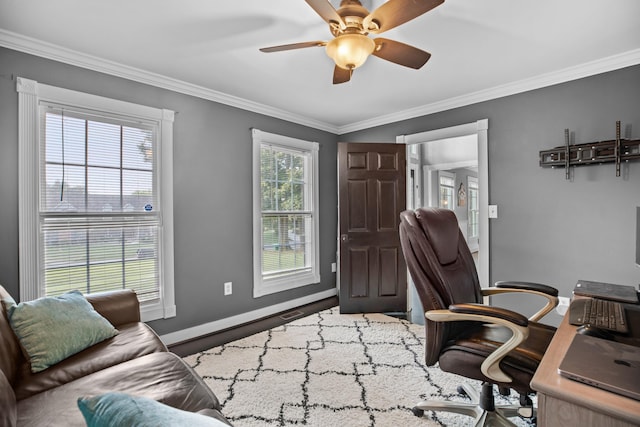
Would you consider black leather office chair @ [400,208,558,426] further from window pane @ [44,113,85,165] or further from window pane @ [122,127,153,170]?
window pane @ [44,113,85,165]

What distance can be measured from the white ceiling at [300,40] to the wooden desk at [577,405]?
193 cm

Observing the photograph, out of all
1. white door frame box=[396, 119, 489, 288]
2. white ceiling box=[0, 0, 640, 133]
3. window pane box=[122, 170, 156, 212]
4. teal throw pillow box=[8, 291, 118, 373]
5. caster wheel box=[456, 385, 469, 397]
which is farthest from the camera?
white door frame box=[396, 119, 489, 288]

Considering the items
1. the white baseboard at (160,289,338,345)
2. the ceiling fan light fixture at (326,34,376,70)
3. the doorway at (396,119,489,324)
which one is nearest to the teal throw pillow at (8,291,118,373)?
the white baseboard at (160,289,338,345)

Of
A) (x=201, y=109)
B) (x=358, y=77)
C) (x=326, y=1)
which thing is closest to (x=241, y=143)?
(x=201, y=109)

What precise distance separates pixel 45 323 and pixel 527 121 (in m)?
3.86

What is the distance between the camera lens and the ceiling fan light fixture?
1627 mm

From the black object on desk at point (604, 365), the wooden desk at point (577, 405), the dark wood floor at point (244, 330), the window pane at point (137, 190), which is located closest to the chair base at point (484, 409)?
the black object on desk at point (604, 365)

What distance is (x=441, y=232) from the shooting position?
Answer: 1.80m

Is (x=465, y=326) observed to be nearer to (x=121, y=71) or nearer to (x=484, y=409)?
(x=484, y=409)

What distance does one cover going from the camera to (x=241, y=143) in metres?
3.41

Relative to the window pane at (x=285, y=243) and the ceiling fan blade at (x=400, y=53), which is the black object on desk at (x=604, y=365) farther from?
the window pane at (x=285, y=243)

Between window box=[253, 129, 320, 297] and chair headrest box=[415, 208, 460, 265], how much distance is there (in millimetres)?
2185

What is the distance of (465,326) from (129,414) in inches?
64.8

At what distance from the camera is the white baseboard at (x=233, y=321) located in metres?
2.92
